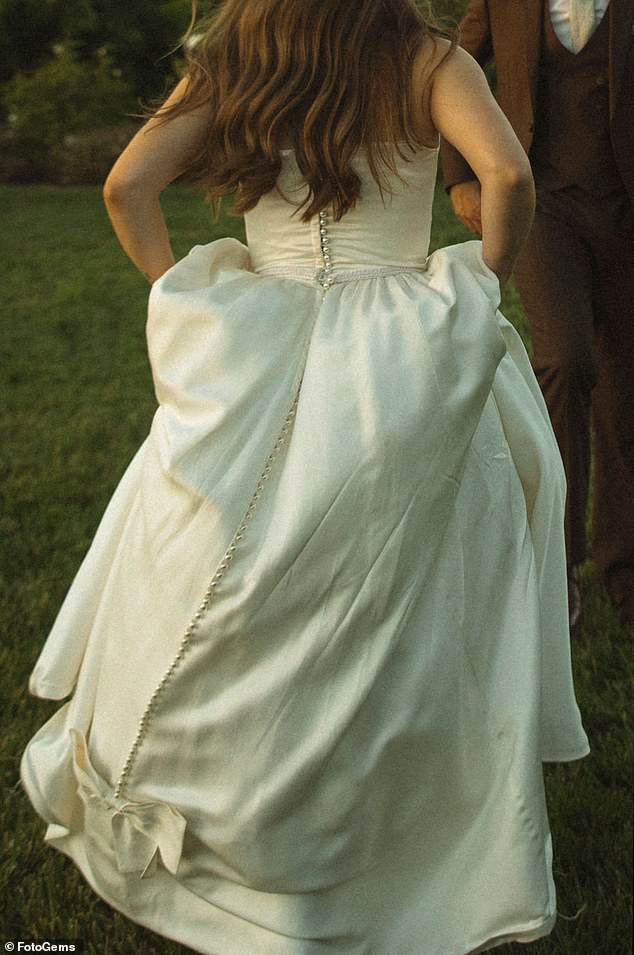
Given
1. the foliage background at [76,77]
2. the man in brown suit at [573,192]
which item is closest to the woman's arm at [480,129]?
the man in brown suit at [573,192]

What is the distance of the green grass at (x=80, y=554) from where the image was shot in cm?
267

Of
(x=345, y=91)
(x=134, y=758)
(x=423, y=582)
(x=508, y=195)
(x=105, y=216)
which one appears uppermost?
(x=345, y=91)

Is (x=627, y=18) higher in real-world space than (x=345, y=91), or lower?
lower

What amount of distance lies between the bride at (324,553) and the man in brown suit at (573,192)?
1.13 metres

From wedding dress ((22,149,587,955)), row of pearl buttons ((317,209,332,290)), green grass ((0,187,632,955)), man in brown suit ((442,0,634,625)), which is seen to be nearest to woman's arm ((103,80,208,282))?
wedding dress ((22,149,587,955))

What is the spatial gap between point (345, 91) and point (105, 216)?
396 inches

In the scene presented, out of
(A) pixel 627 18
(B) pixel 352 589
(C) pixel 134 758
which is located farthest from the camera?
(A) pixel 627 18

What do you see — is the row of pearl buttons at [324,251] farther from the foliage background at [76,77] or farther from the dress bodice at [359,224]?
the foliage background at [76,77]

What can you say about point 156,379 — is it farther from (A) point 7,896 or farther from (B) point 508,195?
(A) point 7,896

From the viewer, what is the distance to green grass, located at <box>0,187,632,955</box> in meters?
2.67

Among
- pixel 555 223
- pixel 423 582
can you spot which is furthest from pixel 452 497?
pixel 555 223

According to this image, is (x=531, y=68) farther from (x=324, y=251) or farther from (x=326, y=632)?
(x=326, y=632)

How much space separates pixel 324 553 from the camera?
2301 millimetres

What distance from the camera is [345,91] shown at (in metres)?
2.46
